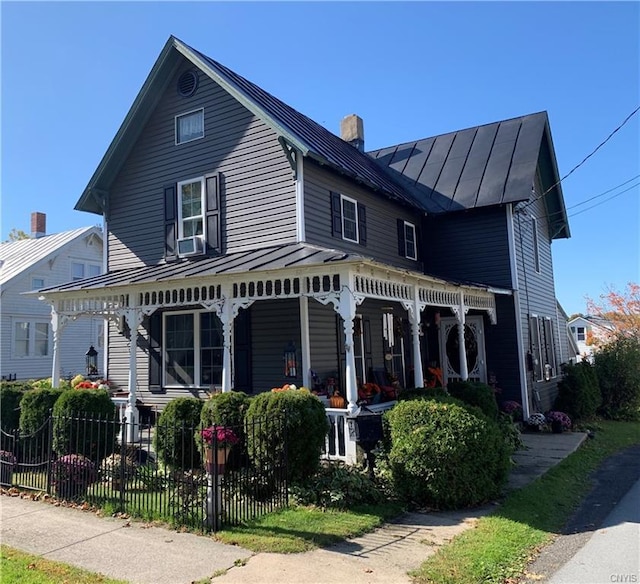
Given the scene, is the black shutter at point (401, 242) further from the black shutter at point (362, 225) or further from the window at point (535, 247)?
the window at point (535, 247)

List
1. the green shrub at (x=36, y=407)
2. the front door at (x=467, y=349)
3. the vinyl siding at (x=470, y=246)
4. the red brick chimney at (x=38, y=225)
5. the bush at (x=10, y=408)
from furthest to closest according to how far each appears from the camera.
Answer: the red brick chimney at (x=38, y=225) < the vinyl siding at (x=470, y=246) < the front door at (x=467, y=349) < the bush at (x=10, y=408) < the green shrub at (x=36, y=407)

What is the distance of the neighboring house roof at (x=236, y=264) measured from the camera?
9188 millimetres

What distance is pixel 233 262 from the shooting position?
1091 centimetres

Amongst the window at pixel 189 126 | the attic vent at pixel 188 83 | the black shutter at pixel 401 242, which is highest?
the attic vent at pixel 188 83

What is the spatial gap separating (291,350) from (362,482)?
396 cm

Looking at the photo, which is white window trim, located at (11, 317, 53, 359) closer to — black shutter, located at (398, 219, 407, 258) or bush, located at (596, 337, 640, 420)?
black shutter, located at (398, 219, 407, 258)

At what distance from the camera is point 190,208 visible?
44.4 feet

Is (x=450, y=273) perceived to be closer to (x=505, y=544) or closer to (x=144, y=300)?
(x=144, y=300)

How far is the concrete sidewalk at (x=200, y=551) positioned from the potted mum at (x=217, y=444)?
834mm

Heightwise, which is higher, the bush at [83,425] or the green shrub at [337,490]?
the bush at [83,425]

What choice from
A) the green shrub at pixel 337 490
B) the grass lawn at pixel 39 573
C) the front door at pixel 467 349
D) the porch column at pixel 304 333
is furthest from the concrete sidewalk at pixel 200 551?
the front door at pixel 467 349

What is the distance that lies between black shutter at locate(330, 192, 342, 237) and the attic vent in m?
4.55

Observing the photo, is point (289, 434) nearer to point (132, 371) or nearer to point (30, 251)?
point (132, 371)

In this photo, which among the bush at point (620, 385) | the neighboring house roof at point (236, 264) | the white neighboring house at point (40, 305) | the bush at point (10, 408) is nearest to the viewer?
the neighboring house roof at point (236, 264)
